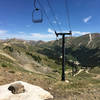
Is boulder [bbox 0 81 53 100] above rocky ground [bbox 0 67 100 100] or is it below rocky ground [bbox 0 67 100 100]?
above

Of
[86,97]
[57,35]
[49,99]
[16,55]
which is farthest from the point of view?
[16,55]

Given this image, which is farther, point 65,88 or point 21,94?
point 65,88

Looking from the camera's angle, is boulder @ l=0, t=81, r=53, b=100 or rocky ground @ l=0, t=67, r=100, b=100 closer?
boulder @ l=0, t=81, r=53, b=100

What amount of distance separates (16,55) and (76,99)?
88509mm

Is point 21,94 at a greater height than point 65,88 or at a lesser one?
greater

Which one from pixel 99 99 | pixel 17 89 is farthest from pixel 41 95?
pixel 99 99

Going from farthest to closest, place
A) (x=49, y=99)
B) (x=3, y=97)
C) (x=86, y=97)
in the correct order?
(x=86, y=97), (x=49, y=99), (x=3, y=97)

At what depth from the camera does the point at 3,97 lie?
8.89 meters

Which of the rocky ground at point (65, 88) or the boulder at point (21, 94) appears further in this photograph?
the rocky ground at point (65, 88)

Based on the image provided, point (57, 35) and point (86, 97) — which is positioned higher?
point (57, 35)

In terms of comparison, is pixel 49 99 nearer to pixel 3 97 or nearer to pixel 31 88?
pixel 31 88

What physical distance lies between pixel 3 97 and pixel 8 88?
4.17 feet

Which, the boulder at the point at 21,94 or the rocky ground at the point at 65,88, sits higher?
the boulder at the point at 21,94

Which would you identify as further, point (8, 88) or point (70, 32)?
point (70, 32)
